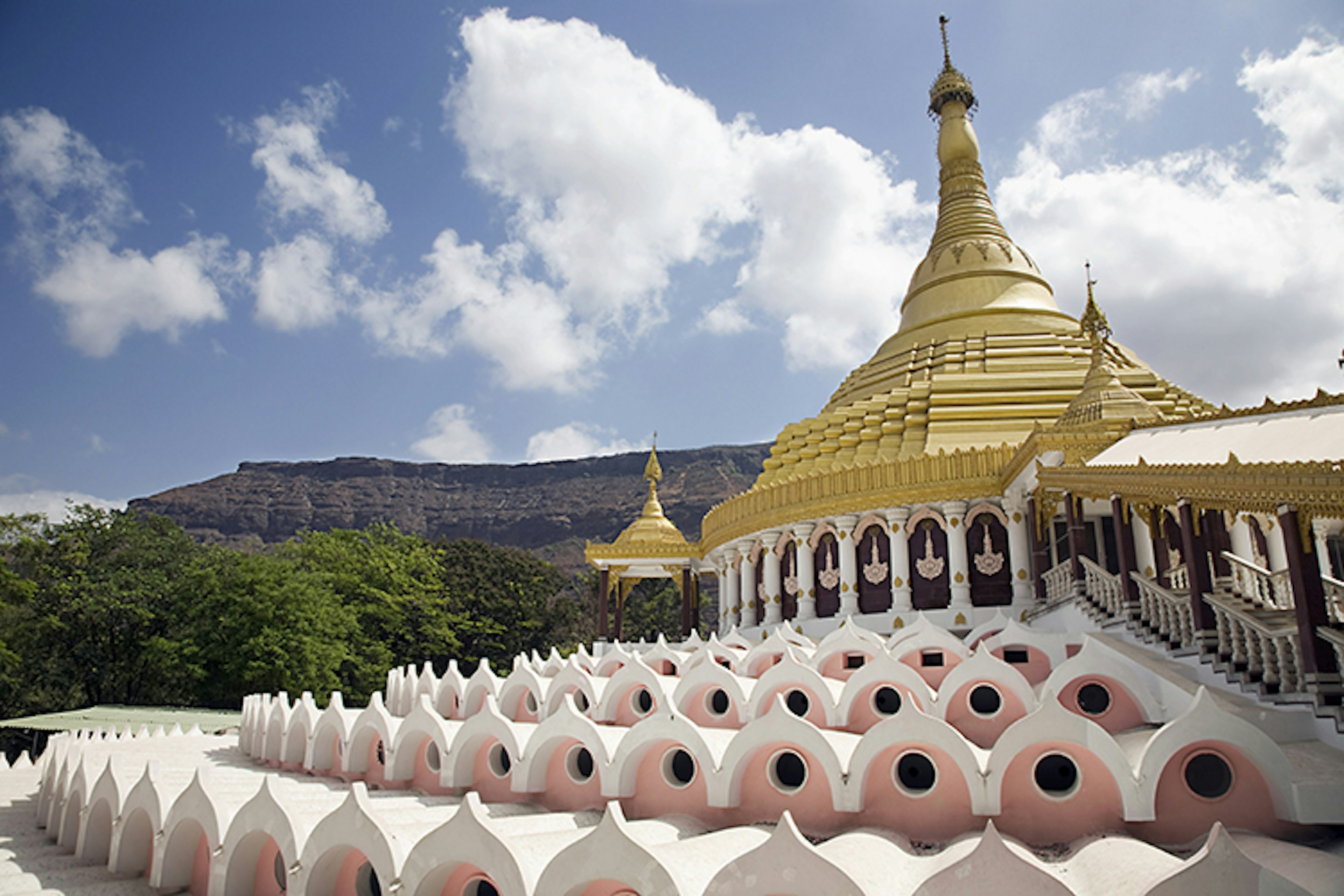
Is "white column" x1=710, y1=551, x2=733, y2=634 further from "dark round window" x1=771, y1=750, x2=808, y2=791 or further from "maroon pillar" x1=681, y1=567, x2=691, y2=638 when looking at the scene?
"dark round window" x1=771, y1=750, x2=808, y2=791

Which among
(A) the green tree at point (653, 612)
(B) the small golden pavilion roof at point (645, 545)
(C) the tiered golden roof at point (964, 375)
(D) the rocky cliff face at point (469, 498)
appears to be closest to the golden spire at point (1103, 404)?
(C) the tiered golden roof at point (964, 375)

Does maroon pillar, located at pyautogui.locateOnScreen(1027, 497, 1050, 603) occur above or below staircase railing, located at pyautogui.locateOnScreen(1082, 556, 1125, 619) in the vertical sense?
above

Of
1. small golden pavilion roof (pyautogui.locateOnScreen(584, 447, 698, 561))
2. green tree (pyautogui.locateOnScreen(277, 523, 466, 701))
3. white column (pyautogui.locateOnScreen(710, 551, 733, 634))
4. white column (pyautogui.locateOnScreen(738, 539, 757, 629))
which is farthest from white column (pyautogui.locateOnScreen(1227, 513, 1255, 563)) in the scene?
green tree (pyautogui.locateOnScreen(277, 523, 466, 701))

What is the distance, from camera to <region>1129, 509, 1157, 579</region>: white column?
55.2ft

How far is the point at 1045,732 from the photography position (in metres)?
8.77

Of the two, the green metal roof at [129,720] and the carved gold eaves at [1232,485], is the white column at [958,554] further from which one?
the green metal roof at [129,720]

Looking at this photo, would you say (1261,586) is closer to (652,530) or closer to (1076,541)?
(1076,541)

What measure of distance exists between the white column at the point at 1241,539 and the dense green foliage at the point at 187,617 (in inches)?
1136

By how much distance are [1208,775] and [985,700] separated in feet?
12.3

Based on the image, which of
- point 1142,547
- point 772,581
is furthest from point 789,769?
point 772,581

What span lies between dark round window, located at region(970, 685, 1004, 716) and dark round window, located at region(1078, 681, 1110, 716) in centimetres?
103

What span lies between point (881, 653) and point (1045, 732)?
143 inches

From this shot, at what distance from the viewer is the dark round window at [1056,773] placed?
9.16m

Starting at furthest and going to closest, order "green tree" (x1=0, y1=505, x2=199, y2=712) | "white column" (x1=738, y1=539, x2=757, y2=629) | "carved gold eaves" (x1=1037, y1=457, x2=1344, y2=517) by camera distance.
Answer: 1. "green tree" (x1=0, y1=505, x2=199, y2=712)
2. "white column" (x1=738, y1=539, x2=757, y2=629)
3. "carved gold eaves" (x1=1037, y1=457, x2=1344, y2=517)
